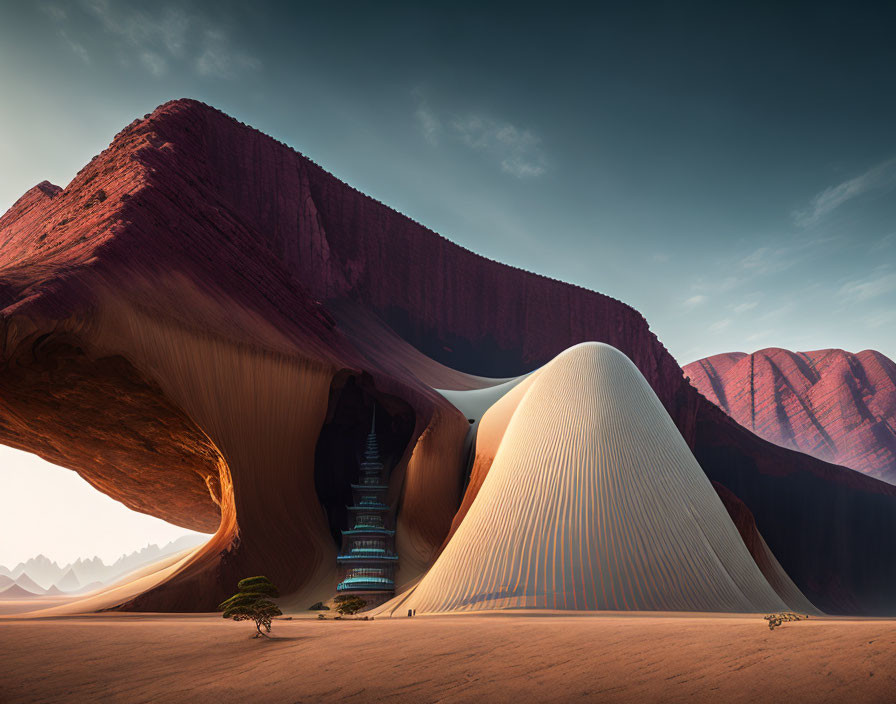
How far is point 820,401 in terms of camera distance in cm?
10488

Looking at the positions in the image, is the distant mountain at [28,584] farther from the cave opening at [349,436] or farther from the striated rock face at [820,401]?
the striated rock face at [820,401]

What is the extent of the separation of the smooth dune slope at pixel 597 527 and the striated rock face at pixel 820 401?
3478 inches

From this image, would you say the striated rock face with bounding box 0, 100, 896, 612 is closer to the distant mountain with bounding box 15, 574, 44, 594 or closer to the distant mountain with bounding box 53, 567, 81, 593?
the distant mountain with bounding box 15, 574, 44, 594

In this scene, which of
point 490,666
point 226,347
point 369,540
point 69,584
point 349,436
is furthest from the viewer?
point 69,584

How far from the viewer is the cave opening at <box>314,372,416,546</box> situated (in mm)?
32906

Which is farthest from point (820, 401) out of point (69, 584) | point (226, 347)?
point (69, 584)

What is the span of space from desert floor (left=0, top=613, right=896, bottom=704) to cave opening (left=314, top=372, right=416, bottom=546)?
21.5 metres

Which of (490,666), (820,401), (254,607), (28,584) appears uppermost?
(820,401)

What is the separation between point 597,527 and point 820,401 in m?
104

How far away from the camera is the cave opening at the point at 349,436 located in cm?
3291

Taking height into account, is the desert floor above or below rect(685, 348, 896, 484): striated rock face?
below

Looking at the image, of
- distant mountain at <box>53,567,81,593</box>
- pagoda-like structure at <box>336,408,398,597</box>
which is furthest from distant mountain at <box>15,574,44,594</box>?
pagoda-like structure at <box>336,408,398,597</box>

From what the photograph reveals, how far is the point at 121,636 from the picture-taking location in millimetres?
12453

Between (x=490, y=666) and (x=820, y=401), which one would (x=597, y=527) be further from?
(x=820, y=401)
